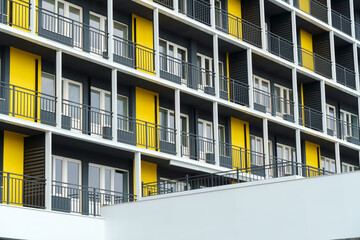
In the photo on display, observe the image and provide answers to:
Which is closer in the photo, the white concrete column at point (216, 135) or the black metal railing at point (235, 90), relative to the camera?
the white concrete column at point (216, 135)

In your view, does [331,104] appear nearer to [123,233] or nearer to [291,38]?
[291,38]

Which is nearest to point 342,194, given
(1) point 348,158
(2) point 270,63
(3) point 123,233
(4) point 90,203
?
(3) point 123,233

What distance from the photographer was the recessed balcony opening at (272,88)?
3778cm

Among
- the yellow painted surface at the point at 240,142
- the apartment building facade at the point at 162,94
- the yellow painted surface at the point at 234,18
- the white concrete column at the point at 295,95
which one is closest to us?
the apartment building facade at the point at 162,94

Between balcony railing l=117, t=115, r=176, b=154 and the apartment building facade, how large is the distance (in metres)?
0.06

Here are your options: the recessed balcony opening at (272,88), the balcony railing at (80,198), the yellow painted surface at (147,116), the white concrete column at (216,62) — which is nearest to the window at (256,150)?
the recessed balcony opening at (272,88)

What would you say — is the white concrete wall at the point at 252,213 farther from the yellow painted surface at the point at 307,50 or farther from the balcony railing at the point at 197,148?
the yellow painted surface at the point at 307,50

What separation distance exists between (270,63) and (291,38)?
7.59ft

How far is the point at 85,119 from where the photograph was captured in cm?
2903

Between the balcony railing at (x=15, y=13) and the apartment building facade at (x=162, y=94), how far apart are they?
48 mm

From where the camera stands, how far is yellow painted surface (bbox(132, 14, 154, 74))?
1258 inches

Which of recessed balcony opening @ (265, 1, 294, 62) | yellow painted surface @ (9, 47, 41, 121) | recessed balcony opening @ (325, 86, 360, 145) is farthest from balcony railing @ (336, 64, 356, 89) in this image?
yellow painted surface @ (9, 47, 41, 121)

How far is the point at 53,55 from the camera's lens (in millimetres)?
27984

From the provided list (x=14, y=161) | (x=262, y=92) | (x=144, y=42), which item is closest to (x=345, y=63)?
(x=262, y=92)
